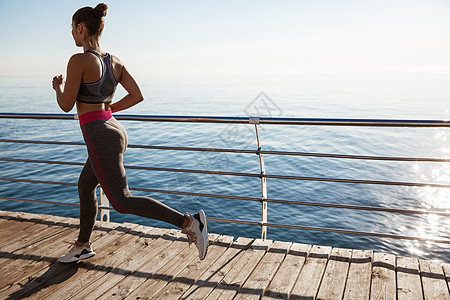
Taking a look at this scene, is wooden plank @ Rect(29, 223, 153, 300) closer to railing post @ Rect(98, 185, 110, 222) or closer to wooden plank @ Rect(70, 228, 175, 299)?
wooden plank @ Rect(70, 228, 175, 299)

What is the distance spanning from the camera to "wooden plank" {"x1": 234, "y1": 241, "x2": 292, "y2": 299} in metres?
2.06

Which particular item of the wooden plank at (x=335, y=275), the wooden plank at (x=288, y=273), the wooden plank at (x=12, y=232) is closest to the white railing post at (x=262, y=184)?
the wooden plank at (x=288, y=273)

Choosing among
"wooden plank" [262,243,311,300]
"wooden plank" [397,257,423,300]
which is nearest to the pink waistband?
"wooden plank" [262,243,311,300]

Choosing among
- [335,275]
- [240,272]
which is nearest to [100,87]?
[240,272]

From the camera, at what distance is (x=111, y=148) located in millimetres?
2037

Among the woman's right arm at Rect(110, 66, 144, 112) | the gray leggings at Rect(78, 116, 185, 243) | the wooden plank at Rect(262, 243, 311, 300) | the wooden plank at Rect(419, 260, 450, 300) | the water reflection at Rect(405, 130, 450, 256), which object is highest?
the woman's right arm at Rect(110, 66, 144, 112)

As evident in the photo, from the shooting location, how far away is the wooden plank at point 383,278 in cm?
205

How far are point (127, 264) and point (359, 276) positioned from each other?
154 cm

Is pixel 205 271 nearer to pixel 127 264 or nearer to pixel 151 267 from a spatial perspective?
pixel 151 267

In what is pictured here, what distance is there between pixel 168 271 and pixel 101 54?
4.66 ft

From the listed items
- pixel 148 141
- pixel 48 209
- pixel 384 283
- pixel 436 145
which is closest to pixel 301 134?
pixel 436 145

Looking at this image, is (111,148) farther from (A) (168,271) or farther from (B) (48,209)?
(B) (48,209)

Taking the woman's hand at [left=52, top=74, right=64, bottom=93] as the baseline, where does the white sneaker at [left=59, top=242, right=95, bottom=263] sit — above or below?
below

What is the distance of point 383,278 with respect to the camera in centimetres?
224
